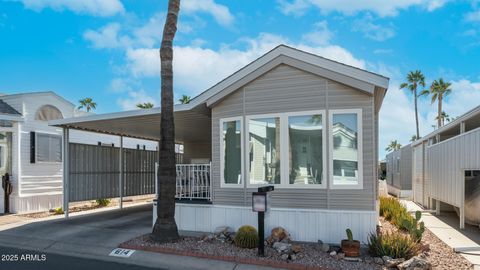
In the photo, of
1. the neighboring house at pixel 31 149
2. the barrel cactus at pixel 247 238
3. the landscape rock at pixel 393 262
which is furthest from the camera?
the neighboring house at pixel 31 149

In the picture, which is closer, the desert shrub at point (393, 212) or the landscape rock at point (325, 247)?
the landscape rock at point (325, 247)

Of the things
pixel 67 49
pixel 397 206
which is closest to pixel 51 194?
pixel 67 49

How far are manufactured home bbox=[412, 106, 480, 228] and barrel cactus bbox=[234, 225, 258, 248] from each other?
18.4 ft

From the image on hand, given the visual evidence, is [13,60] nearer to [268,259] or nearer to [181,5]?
[181,5]

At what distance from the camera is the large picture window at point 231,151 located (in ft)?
26.7

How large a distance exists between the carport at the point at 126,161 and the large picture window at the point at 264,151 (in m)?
1.43

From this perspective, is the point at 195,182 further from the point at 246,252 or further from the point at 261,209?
the point at 261,209

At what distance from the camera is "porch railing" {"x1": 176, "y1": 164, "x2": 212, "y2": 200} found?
8930 millimetres

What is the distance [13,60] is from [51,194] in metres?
6.12

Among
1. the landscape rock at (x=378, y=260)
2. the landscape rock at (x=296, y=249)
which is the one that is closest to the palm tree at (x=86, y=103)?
the landscape rock at (x=296, y=249)

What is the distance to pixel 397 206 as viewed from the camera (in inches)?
412

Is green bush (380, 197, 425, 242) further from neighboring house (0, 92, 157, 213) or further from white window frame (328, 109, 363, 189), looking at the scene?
neighboring house (0, 92, 157, 213)

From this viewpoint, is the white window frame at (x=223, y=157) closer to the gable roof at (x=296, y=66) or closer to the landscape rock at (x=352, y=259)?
the gable roof at (x=296, y=66)

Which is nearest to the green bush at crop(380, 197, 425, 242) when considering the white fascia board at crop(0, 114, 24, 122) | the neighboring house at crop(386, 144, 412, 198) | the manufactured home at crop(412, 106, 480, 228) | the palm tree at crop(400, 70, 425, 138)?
the manufactured home at crop(412, 106, 480, 228)
